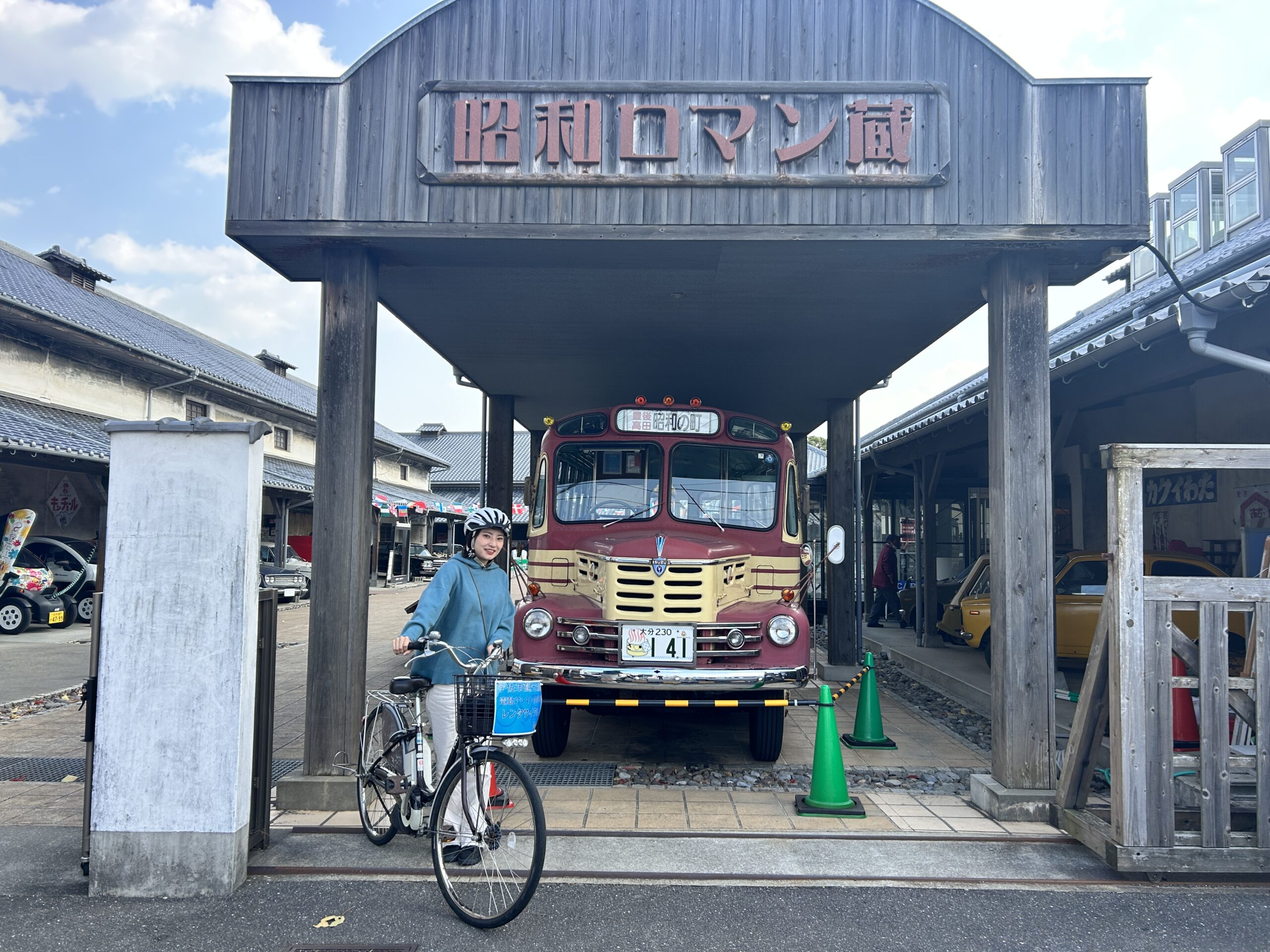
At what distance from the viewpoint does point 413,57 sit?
18.3 ft

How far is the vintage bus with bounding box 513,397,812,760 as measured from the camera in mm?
6098

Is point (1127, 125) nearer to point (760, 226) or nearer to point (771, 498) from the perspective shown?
point (760, 226)

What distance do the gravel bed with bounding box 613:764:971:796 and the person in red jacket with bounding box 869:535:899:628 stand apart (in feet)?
35.6

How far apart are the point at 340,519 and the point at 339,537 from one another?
0.11 metres

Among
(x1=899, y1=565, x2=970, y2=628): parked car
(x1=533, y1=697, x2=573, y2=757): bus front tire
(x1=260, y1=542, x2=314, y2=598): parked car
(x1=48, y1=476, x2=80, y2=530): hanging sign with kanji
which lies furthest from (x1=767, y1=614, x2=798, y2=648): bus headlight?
(x1=260, y1=542, x2=314, y2=598): parked car

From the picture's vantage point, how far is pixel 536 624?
6.36 m

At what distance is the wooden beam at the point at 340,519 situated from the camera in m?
5.33

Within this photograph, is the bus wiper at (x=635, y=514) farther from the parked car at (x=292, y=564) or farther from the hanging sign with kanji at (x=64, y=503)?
the parked car at (x=292, y=564)

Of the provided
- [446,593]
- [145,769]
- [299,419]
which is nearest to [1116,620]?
[446,593]

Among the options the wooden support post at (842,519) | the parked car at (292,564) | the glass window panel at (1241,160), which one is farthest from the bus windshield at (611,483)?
the parked car at (292,564)

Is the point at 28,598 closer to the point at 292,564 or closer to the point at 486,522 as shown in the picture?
the point at 292,564

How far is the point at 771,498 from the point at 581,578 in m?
1.81

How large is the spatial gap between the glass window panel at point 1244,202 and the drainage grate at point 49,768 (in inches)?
567

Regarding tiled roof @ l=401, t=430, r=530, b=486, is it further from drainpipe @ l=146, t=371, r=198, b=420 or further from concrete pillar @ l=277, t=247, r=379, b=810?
concrete pillar @ l=277, t=247, r=379, b=810
